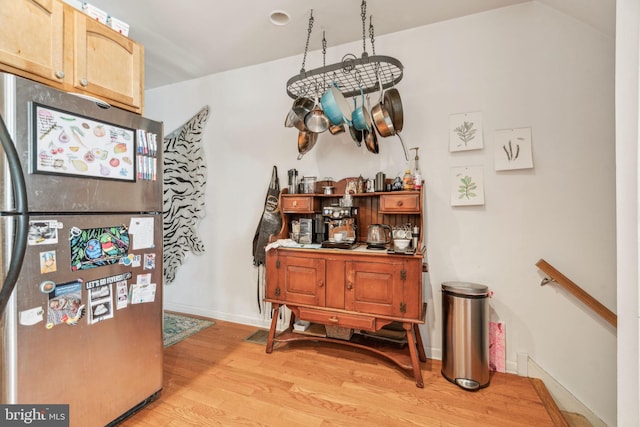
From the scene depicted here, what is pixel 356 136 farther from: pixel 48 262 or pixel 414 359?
pixel 48 262

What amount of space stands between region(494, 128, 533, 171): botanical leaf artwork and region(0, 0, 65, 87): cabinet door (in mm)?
2760

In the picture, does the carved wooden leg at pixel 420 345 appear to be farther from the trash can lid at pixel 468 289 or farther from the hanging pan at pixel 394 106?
the hanging pan at pixel 394 106

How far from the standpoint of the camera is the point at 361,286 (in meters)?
1.98

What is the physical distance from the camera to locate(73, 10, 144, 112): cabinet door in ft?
4.78

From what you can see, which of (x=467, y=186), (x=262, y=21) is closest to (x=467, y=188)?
(x=467, y=186)

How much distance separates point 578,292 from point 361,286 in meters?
1.45

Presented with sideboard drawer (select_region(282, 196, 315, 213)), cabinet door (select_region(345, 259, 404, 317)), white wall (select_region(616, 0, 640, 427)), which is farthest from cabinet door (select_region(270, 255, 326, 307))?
white wall (select_region(616, 0, 640, 427))

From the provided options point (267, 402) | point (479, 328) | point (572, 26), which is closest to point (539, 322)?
point (479, 328)

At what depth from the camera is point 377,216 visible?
238cm

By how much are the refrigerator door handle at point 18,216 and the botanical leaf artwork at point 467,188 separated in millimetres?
2555

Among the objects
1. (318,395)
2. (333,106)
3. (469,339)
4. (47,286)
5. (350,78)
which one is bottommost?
(318,395)

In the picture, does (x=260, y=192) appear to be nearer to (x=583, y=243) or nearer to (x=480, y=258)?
(x=480, y=258)

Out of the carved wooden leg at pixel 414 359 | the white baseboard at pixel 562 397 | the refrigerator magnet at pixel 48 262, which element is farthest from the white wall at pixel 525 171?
the refrigerator magnet at pixel 48 262

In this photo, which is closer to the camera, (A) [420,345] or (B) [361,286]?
(B) [361,286]
